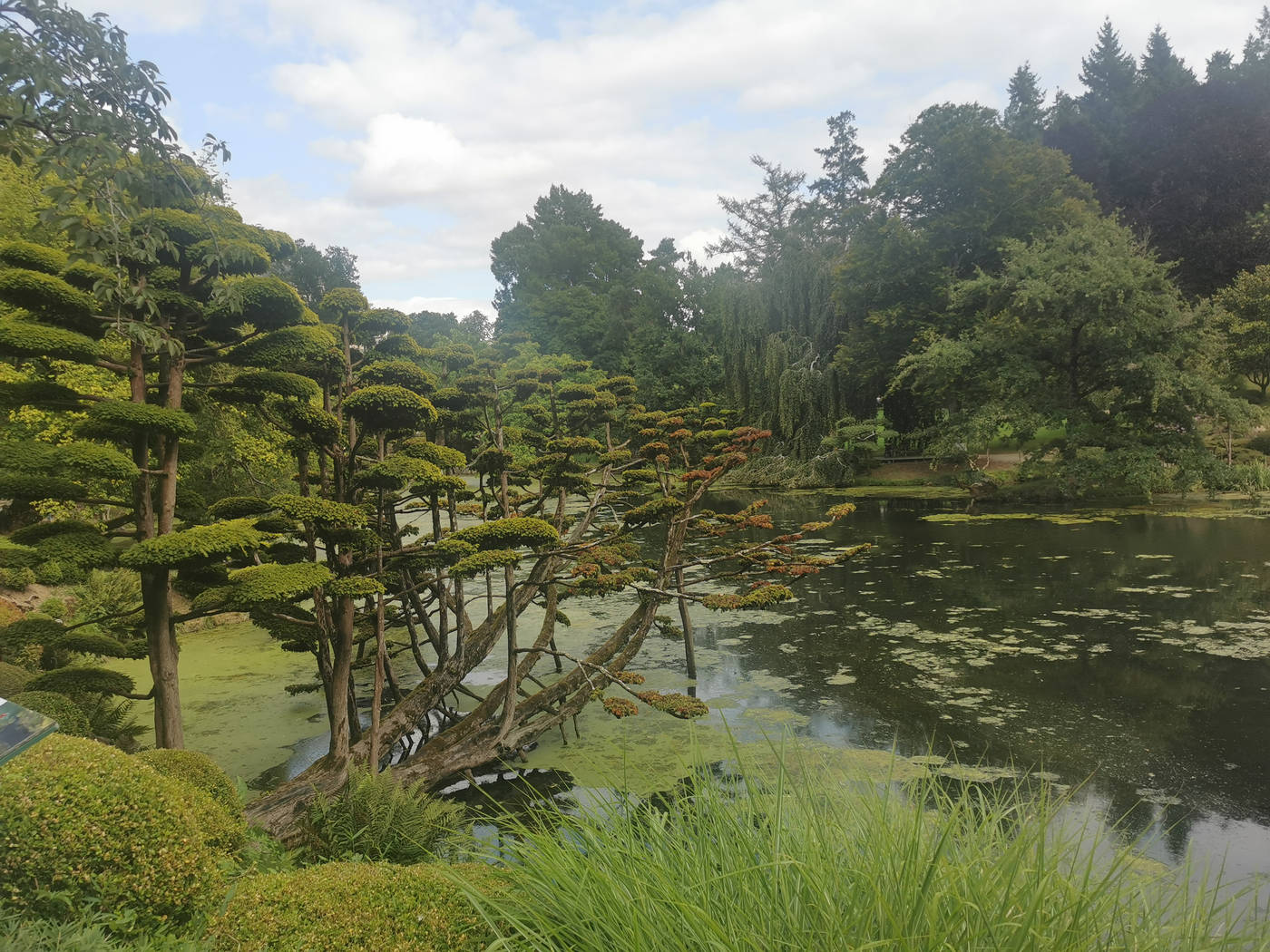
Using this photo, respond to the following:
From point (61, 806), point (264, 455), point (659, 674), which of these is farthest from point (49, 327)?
point (264, 455)

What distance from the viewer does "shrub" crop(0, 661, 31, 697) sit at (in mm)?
4258

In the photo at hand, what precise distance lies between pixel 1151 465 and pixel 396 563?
1660 centimetres

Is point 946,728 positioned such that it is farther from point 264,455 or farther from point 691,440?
point 264,455

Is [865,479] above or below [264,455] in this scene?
below

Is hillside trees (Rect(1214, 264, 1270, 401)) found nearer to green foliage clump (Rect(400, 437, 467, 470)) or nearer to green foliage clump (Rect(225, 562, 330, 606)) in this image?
green foliage clump (Rect(400, 437, 467, 470))

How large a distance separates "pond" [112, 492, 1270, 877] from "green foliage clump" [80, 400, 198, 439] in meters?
2.50

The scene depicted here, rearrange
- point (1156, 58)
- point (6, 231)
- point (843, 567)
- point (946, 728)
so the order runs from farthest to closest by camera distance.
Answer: point (1156, 58)
point (843, 567)
point (6, 231)
point (946, 728)

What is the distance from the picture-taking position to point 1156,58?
35.2 meters

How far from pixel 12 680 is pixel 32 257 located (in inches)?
96.6

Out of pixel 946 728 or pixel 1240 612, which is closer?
pixel 946 728

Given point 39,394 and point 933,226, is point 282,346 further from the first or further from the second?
point 933,226

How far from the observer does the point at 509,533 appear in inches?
167

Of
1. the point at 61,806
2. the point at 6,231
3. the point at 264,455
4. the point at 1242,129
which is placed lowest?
the point at 61,806

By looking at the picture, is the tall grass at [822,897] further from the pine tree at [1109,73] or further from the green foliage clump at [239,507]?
the pine tree at [1109,73]
